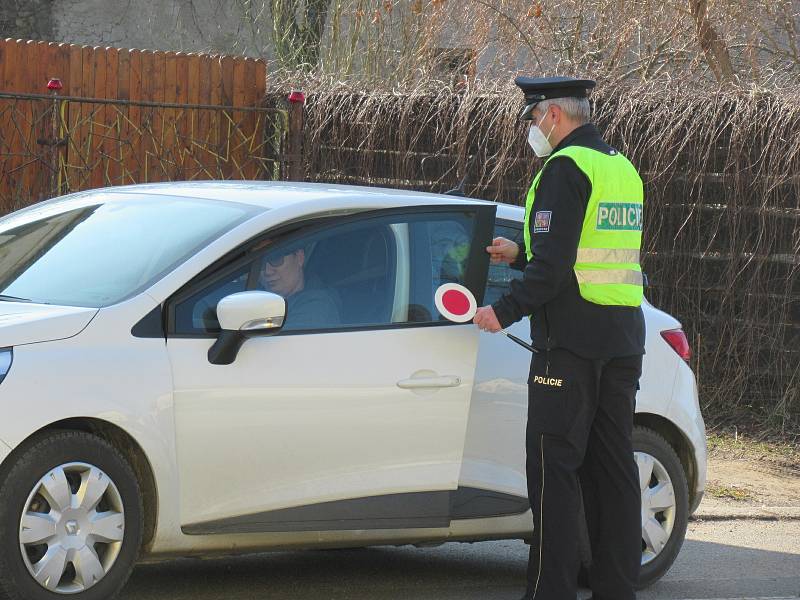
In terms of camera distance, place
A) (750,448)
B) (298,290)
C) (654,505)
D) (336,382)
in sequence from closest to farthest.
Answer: (336,382) → (298,290) → (654,505) → (750,448)

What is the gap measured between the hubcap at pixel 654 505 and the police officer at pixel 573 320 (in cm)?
68

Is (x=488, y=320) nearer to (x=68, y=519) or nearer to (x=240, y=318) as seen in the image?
(x=240, y=318)

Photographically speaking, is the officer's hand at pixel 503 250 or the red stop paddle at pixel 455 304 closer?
the red stop paddle at pixel 455 304

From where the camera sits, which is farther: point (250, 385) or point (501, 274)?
point (501, 274)

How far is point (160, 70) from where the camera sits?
1260 cm

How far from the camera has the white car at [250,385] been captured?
4715 mm

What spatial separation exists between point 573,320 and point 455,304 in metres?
0.50

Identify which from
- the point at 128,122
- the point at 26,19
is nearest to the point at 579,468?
the point at 128,122

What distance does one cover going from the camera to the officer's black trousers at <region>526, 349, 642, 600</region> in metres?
5.13

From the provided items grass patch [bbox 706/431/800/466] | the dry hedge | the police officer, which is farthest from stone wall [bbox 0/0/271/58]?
the police officer

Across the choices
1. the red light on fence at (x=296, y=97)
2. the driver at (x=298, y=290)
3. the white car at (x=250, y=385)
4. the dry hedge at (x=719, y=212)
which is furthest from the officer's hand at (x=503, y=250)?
the red light on fence at (x=296, y=97)

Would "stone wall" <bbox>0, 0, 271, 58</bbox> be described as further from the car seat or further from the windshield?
the car seat

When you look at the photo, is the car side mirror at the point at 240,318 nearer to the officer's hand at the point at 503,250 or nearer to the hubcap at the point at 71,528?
the hubcap at the point at 71,528

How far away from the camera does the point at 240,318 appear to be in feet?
16.2
